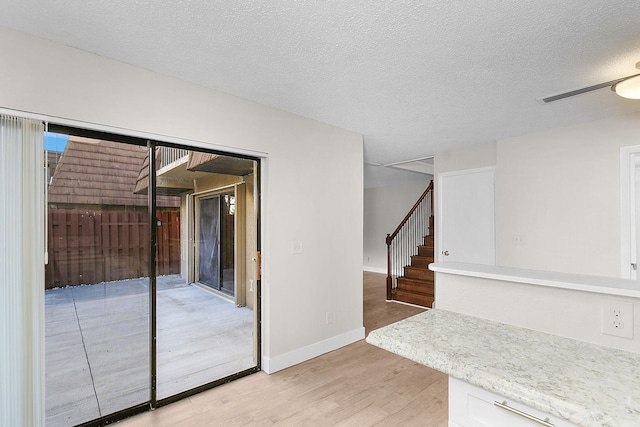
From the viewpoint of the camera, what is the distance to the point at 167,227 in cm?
255

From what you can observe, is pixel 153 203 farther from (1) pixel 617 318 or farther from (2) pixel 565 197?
(2) pixel 565 197

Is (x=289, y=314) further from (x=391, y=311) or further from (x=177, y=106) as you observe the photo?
(x=391, y=311)

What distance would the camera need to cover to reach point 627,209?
10.2 feet

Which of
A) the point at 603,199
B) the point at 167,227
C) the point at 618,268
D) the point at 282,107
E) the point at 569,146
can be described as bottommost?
the point at 618,268

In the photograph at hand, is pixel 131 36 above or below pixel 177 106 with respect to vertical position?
above

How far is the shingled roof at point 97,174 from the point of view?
205cm

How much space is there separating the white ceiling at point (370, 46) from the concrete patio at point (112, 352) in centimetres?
162

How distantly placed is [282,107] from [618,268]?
12.1 feet

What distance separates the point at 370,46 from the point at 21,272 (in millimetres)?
2430

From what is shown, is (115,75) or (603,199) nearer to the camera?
(115,75)

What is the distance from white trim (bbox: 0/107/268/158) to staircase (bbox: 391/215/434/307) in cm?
368

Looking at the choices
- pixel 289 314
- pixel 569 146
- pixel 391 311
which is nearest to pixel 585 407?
pixel 289 314

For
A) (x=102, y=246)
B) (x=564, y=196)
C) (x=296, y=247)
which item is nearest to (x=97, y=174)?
(x=102, y=246)

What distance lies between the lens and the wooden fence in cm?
202
